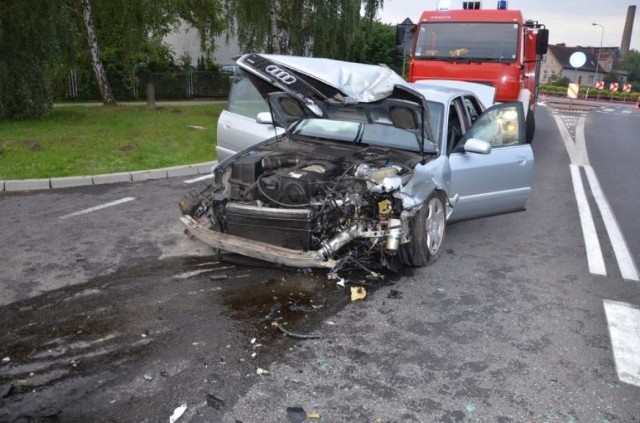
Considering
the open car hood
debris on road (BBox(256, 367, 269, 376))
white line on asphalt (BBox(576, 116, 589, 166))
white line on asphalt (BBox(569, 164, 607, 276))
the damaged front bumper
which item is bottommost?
debris on road (BBox(256, 367, 269, 376))

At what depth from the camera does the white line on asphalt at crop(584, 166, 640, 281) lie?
17.5 feet

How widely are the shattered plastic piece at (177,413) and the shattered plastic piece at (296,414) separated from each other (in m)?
0.57

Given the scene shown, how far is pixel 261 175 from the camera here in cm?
494

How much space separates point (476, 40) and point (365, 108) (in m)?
7.67

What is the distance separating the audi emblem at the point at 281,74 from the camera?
15.2 feet

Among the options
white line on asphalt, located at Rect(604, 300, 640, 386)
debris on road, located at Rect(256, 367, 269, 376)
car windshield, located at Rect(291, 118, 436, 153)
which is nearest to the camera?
debris on road, located at Rect(256, 367, 269, 376)

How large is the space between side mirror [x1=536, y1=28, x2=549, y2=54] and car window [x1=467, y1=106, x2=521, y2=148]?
7019mm

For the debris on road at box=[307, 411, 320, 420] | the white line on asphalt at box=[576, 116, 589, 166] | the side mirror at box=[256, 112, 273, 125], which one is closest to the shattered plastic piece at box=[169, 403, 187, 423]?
the debris on road at box=[307, 411, 320, 420]

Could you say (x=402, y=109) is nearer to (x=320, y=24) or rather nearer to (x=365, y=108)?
(x=365, y=108)

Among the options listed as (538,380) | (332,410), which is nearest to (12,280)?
(332,410)

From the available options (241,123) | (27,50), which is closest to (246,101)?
(241,123)

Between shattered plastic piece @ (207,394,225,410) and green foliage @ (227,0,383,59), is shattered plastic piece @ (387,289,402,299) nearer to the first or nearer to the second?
shattered plastic piece @ (207,394,225,410)

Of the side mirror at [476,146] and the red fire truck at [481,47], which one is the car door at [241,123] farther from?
the red fire truck at [481,47]

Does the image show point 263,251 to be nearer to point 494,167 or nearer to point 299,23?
point 494,167
